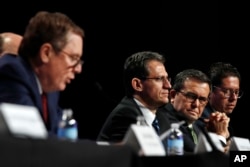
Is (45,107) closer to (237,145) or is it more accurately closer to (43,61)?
(43,61)

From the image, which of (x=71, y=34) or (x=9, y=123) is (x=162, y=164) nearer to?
(x=9, y=123)

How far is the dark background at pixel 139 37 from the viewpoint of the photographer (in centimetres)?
437

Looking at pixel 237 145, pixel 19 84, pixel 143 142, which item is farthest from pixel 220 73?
pixel 143 142

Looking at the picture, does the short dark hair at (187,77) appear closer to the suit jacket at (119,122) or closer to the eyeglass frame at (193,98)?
the eyeglass frame at (193,98)

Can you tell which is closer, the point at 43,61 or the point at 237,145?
the point at 43,61

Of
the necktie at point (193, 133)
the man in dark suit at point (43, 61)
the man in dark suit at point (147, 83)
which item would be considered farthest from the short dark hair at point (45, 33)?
the necktie at point (193, 133)

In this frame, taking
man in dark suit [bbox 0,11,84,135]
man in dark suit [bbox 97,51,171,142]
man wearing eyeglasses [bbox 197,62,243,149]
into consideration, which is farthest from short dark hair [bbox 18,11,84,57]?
man wearing eyeglasses [bbox 197,62,243,149]

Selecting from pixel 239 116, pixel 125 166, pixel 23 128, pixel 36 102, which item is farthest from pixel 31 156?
pixel 239 116

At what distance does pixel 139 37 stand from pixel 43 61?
267cm

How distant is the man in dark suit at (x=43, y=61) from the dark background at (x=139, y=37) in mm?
1771

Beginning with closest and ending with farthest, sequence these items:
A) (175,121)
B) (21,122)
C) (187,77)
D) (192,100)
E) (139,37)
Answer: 1. (21,122)
2. (175,121)
3. (192,100)
4. (187,77)
5. (139,37)

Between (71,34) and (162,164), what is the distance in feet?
2.63

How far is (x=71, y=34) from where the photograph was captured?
2340 mm

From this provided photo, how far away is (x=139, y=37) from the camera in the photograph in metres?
4.91
